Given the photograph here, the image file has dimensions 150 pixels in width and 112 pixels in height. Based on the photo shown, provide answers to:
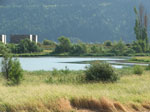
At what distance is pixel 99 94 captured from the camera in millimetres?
11500

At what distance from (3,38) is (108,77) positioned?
401ft

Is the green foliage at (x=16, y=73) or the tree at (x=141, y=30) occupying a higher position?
the tree at (x=141, y=30)

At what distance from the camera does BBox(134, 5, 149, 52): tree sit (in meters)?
90.6

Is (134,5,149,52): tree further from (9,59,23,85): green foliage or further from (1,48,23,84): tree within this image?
(9,59,23,85): green foliage

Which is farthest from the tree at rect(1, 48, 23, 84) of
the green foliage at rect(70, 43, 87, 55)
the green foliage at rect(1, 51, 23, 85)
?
the green foliage at rect(70, 43, 87, 55)

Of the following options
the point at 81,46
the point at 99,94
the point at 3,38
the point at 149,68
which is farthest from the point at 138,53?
the point at 99,94

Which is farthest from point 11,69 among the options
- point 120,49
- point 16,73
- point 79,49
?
point 79,49

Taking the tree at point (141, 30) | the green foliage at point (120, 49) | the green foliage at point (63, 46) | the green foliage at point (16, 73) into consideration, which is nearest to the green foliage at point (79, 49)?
the green foliage at point (63, 46)

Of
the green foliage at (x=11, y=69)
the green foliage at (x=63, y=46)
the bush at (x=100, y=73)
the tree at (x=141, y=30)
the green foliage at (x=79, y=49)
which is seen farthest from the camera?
the green foliage at (x=63, y=46)

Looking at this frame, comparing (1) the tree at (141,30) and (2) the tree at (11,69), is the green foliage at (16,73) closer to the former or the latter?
(2) the tree at (11,69)

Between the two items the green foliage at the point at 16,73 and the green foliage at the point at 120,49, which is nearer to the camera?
the green foliage at the point at 16,73

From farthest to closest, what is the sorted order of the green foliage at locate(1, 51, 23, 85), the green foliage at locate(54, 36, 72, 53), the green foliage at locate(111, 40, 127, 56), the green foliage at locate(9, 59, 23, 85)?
the green foliage at locate(54, 36, 72, 53) → the green foliage at locate(111, 40, 127, 56) → the green foliage at locate(1, 51, 23, 85) → the green foliage at locate(9, 59, 23, 85)

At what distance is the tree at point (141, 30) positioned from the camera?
3565 inches

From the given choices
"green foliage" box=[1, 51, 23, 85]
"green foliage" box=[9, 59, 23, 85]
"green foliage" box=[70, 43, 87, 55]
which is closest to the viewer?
"green foliage" box=[9, 59, 23, 85]
